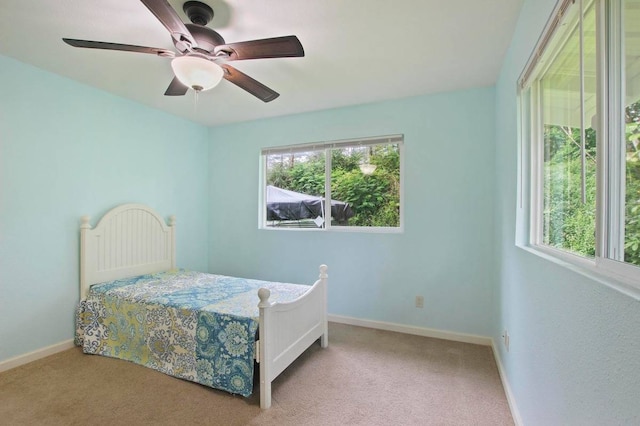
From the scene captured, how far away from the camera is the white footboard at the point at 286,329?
6.14 feet

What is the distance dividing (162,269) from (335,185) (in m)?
2.21

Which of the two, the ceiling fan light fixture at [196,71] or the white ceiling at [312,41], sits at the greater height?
the white ceiling at [312,41]

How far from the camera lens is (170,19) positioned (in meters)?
1.39

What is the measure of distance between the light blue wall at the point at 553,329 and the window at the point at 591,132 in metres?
0.11

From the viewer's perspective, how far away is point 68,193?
2654 mm

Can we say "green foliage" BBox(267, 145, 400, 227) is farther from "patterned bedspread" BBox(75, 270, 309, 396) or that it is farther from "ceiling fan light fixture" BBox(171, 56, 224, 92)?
"ceiling fan light fixture" BBox(171, 56, 224, 92)

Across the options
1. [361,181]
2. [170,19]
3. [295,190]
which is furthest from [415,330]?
[170,19]

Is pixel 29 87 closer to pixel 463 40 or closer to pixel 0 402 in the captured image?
pixel 0 402

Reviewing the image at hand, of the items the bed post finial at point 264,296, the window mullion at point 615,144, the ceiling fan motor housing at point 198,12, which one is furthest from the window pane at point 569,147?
the ceiling fan motor housing at point 198,12

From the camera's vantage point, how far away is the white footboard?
6.14ft

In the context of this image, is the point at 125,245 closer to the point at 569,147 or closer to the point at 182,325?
the point at 182,325

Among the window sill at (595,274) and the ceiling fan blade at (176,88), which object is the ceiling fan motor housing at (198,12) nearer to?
the ceiling fan blade at (176,88)

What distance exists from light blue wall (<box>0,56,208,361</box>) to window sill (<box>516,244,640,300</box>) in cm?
351

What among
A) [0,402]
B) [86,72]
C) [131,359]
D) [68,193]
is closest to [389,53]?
[86,72]
